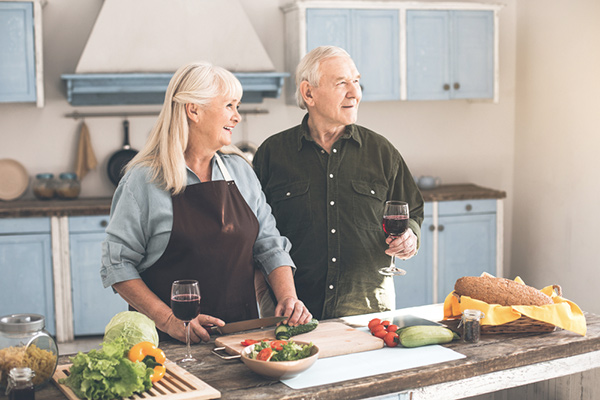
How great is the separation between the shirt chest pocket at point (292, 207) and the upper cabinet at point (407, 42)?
2438mm

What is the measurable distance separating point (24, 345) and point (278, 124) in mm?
4025

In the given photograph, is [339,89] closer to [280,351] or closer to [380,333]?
[380,333]

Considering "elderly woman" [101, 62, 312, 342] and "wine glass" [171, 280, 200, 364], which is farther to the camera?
"elderly woman" [101, 62, 312, 342]

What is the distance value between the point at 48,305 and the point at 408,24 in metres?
3.32

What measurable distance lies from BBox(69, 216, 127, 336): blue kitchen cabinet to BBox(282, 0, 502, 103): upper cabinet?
72.4 inches

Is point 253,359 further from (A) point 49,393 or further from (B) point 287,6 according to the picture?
(B) point 287,6

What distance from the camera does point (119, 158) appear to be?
5238mm

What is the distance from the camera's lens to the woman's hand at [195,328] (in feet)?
7.01

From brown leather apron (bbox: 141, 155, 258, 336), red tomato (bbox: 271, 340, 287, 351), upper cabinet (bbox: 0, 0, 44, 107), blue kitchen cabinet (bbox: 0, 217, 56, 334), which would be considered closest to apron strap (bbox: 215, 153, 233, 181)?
brown leather apron (bbox: 141, 155, 258, 336)

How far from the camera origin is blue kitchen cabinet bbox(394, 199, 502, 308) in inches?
206

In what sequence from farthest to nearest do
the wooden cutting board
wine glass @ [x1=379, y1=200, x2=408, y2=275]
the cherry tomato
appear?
wine glass @ [x1=379, y1=200, x2=408, y2=275]
the cherry tomato
the wooden cutting board

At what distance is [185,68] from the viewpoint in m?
2.34

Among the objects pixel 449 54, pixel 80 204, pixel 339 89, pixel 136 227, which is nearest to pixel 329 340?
pixel 136 227

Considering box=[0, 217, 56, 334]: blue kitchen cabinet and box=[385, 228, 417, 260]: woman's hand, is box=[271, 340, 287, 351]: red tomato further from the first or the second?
box=[0, 217, 56, 334]: blue kitchen cabinet
